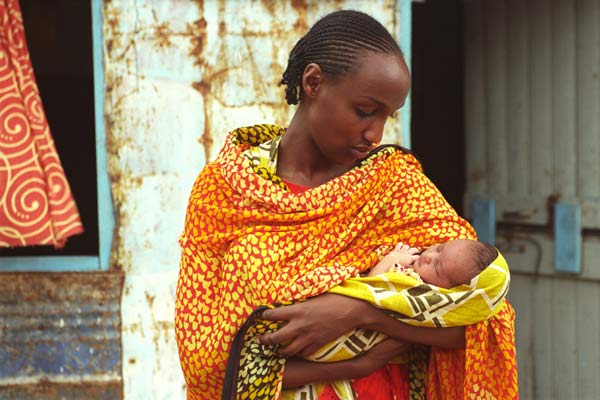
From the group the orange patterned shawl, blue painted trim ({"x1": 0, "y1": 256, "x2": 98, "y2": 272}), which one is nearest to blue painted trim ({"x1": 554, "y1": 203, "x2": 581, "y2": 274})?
blue painted trim ({"x1": 0, "y1": 256, "x2": 98, "y2": 272})

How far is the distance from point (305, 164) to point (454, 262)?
0.43m

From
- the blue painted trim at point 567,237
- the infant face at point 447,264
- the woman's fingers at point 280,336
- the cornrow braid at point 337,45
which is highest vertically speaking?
the cornrow braid at point 337,45

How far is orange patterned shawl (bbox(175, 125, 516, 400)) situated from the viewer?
1738mm


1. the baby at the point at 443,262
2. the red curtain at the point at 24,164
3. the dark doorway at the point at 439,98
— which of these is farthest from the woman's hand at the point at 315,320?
the dark doorway at the point at 439,98

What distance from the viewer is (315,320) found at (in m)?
1.68

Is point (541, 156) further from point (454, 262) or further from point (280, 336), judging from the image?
point (280, 336)

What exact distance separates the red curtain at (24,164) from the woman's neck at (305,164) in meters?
1.58

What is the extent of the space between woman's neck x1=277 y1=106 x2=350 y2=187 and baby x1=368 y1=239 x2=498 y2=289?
0.25 m

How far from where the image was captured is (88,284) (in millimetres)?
3461

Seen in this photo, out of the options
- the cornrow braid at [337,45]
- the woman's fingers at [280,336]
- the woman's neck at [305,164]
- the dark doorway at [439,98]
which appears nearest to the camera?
the woman's fingers at [280,336]

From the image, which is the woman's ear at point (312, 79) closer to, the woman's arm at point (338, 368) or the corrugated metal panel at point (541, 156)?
the woman's arm at point (338, 368)

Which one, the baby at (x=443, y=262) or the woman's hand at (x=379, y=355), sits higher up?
the baby at (x=443, y=262)

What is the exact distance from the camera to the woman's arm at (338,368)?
5.67ft

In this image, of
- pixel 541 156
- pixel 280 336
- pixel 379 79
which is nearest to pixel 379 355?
pixel 280 336
